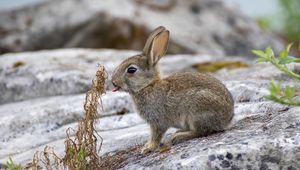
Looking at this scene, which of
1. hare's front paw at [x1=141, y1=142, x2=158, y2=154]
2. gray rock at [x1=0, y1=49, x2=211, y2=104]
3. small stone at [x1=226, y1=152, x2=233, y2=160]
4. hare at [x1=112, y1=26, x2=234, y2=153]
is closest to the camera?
small stone at [x1=226, y1=152, x2=233, y2=160]

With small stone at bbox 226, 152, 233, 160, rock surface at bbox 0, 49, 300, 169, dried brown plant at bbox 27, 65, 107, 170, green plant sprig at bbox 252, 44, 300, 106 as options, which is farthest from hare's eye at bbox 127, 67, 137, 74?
small stone at bbox 226, 152, 233, 160

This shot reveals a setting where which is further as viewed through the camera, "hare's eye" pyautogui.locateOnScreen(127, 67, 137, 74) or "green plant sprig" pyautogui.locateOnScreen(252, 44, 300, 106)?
"hare's eye" pyautogui.locateOnScreen(127, 67, 137, 74)

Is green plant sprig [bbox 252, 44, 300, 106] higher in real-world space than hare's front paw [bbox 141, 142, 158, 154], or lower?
higher

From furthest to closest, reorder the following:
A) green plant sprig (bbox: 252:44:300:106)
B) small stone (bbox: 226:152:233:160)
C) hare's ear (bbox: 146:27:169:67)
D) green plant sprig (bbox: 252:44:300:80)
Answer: hare's ear (bbox: 146:27:169:67), green plant sprig (bbox: 252:44:300:80), small stone (bbox: 226:152:233:160), green plant sprig (bbox: 252:44:300:106)

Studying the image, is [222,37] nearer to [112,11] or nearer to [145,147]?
[112,11]

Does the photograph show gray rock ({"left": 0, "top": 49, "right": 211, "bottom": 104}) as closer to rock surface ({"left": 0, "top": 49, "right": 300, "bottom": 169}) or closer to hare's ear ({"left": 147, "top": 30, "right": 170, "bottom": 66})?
rock surface ({"left": 0, "top": 49, "right": 300, "bottom": 169})

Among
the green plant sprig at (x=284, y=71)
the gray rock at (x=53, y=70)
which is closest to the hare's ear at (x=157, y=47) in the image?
the green plant sprig at (x=284, y=71)

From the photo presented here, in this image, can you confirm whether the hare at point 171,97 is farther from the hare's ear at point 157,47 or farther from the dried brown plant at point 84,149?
the dried brown plant at point 84,149

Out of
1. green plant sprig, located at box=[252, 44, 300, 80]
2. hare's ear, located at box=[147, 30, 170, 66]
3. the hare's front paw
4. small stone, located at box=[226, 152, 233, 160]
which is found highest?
hare's ear, located at box=[147, 30, 170, 66]
